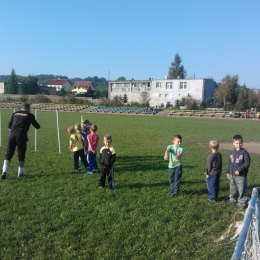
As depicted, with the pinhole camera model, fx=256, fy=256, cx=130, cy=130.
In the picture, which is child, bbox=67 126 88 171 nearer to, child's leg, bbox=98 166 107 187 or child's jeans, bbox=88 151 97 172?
child's jeans, bbox=88 151 97 172

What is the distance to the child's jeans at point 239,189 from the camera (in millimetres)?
5680

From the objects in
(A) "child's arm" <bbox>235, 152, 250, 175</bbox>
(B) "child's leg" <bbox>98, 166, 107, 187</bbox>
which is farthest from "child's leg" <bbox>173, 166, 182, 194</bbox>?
(B) "child's leg" <bbox>98, 166, 107, 187</bbox>

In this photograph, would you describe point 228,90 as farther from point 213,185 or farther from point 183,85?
point 213,185

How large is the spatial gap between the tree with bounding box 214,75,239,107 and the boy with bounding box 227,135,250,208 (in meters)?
55.4

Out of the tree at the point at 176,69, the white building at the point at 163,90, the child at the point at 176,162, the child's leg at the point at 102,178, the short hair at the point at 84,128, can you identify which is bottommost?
the child's leg at the point at 102,178

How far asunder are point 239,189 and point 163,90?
6309 centimetres

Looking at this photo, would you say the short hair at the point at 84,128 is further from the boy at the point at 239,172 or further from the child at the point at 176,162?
the boy at the point at 239,172

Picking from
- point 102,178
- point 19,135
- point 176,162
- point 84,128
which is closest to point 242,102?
point 84,128

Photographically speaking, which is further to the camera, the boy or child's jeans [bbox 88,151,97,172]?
child's jeans [bbox 88,151,97,172]

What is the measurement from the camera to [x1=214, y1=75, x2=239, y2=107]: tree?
57562 millimetres

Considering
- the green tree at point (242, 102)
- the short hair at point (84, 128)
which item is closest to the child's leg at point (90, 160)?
the short hair at point (84, 128)

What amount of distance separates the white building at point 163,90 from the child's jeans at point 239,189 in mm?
57655

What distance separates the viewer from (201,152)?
12008 millimetres

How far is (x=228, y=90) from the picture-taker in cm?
5747
